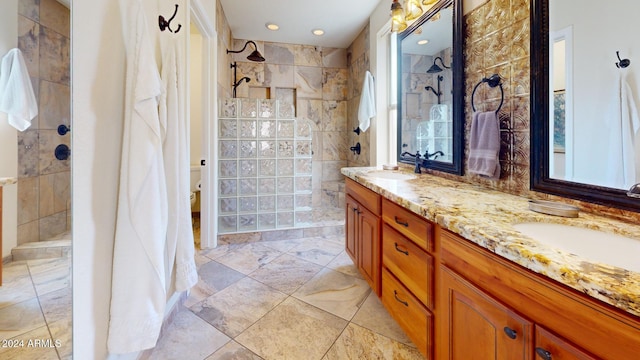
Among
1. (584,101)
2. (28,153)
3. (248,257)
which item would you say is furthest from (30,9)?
(248,257)

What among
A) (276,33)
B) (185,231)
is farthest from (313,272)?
(276,33)

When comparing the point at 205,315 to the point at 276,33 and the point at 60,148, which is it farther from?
the point at 276,33

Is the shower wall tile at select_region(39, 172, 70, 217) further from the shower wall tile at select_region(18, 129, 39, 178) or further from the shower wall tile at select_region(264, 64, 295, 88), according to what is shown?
the shower wall tile at select_region(264, 64, 295, 88)

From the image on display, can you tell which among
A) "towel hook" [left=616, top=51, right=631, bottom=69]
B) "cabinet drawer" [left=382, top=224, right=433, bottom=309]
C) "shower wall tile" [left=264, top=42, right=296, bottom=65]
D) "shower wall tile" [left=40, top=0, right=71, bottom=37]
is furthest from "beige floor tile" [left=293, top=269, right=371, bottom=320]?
"shower wall tile" [left=264, top=42, right=296, bottom=65]

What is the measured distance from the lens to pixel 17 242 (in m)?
0.73

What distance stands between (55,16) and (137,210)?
2.22ft

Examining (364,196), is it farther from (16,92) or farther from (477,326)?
(16,92)

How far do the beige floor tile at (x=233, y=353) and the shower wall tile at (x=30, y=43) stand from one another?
1.37 metres

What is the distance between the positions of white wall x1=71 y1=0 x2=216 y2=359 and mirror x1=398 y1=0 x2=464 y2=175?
1.78 meters

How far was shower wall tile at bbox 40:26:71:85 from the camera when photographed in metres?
Result: 0.80

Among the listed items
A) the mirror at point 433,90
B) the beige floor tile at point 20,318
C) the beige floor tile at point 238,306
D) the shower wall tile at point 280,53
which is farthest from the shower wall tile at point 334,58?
the beige floor tile at point 20,318

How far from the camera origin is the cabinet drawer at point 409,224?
45.7 inches

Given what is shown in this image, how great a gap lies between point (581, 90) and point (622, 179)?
36cm

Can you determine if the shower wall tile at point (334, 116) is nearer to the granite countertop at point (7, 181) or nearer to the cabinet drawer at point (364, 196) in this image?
the cabinet drawer at point (364, 196)
